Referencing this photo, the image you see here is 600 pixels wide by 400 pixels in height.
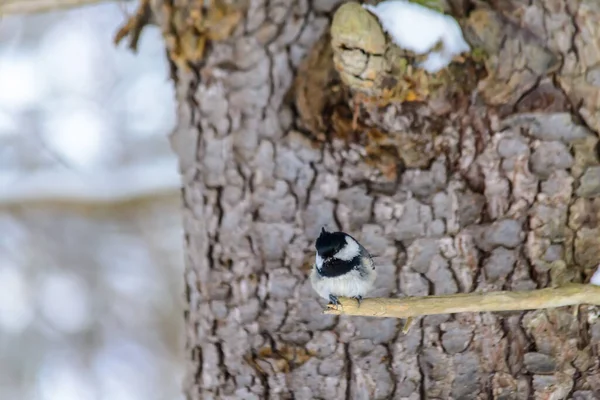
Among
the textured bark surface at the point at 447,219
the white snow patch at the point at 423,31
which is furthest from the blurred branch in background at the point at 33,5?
the white snow patch at the point at 423,31

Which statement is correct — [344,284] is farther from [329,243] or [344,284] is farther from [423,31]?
A: [423,31]

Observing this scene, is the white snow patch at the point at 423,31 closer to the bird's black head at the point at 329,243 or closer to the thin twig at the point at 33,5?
the bird's black head at the point at 329,243

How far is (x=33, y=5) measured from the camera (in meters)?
1.69

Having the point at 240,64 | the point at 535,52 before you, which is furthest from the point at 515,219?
the point at 240,64

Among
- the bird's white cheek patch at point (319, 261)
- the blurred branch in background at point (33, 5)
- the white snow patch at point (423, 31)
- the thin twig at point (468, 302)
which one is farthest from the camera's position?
the blurred branch in background at point (33, 5)

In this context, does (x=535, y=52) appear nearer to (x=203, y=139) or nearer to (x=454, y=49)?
(x=454, y=49)

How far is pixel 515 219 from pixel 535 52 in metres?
0.33

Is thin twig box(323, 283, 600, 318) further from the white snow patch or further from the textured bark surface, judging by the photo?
the white snow patch

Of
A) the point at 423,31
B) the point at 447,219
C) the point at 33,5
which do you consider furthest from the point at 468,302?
the point at 33,5

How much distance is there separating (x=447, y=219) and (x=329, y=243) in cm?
24

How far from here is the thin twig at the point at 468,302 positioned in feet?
3.37

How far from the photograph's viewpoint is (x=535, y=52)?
127cm

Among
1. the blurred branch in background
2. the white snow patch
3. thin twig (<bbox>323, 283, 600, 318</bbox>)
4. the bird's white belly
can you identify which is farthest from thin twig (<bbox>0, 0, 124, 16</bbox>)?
thin twig (<bbox>323, 283, 600, 318</bbox>)

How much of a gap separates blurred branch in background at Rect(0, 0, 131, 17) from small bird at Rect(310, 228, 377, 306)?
95 centimetres
